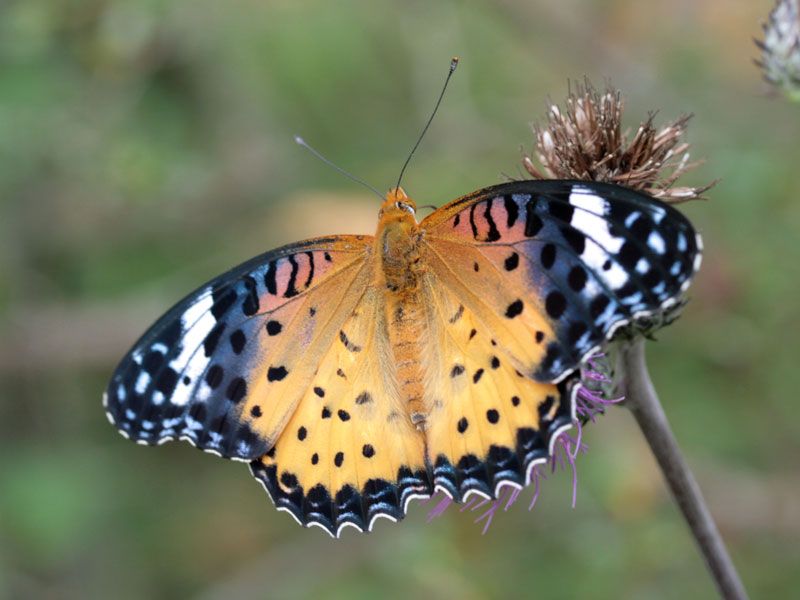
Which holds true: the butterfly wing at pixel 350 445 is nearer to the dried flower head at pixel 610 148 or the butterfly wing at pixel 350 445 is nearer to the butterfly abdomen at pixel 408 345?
the butterfly abdomen at pixel 408 345

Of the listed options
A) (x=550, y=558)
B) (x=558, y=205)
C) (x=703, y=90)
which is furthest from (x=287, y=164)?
(x=558, y=205)

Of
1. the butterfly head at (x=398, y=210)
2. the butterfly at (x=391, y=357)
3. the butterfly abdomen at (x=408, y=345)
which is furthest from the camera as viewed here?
the butterfly head at (x=398, y=210)

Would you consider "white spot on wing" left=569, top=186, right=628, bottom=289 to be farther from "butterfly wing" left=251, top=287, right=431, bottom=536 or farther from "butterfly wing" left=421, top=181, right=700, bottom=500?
"butterfly wing" left=251, top=287, right=431, bottom=536

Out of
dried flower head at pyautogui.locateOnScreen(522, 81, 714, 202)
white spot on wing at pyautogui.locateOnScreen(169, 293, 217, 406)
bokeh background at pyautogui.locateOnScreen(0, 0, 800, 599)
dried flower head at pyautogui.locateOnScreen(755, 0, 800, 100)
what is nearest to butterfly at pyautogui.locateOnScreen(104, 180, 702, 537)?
white spot on wing at pyautogui.locateOnScreen(169, 293, 217, 406)

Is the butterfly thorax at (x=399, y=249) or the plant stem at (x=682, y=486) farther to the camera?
the butterfly thorax at (x=399, y=249)

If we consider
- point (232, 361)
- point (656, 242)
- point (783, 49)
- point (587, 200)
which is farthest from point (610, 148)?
point (232, 361)

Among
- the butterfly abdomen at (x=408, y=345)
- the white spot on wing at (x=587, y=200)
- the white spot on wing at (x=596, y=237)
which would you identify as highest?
the white spot on wing at (x=587, y=200)

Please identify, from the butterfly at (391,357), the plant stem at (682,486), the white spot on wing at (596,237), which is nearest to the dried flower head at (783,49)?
the butterfly at (391,357)
